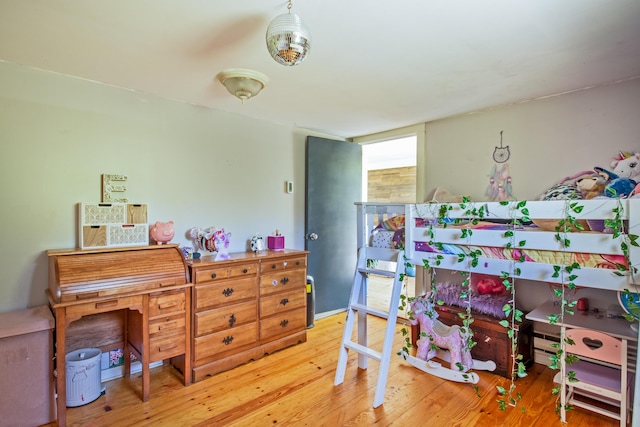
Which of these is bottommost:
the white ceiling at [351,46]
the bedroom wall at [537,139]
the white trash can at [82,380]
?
the white trash can at [82,380]

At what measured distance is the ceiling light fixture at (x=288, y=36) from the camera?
1.37 m

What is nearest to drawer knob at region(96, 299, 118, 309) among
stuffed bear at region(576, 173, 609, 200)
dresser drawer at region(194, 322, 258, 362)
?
dresser drawer at region(194, 322, 258, 362)

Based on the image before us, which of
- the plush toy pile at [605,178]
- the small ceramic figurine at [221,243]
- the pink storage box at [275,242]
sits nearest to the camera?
the plush toy pile at [605,178]

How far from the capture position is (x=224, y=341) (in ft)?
8.38

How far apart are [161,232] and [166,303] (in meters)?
0.55

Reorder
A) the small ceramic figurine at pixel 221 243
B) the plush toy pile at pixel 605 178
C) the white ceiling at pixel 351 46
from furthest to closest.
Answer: the small ceramic figurine at pixel 221 243
the plush toy pile at pixel 605 178
the white ceiling at pixel 351 46

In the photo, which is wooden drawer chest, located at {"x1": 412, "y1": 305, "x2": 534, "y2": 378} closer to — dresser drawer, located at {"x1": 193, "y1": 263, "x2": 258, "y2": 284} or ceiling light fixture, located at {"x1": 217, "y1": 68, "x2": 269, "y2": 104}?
dresser drawer, located at {"x1": 193, "y1": 263, "x2": 258, "y2": 284}

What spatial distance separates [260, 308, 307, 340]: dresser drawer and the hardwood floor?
25 centimetres

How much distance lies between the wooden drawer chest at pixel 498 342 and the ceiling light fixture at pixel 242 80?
246 centimetres

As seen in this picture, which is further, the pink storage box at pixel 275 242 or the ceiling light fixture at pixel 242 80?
the pink storage box at pixel 275 242

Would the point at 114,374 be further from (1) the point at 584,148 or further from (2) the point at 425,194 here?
(1) the point at 584,148

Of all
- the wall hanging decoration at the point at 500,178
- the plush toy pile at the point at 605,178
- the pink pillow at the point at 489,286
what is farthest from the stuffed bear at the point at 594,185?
the pink pillow at the point at 489,286

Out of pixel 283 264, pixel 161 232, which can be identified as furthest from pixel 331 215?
pixel 161 232

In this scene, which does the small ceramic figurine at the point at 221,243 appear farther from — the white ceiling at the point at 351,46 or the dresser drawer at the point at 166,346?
the white ceiling at the point at 351,46
